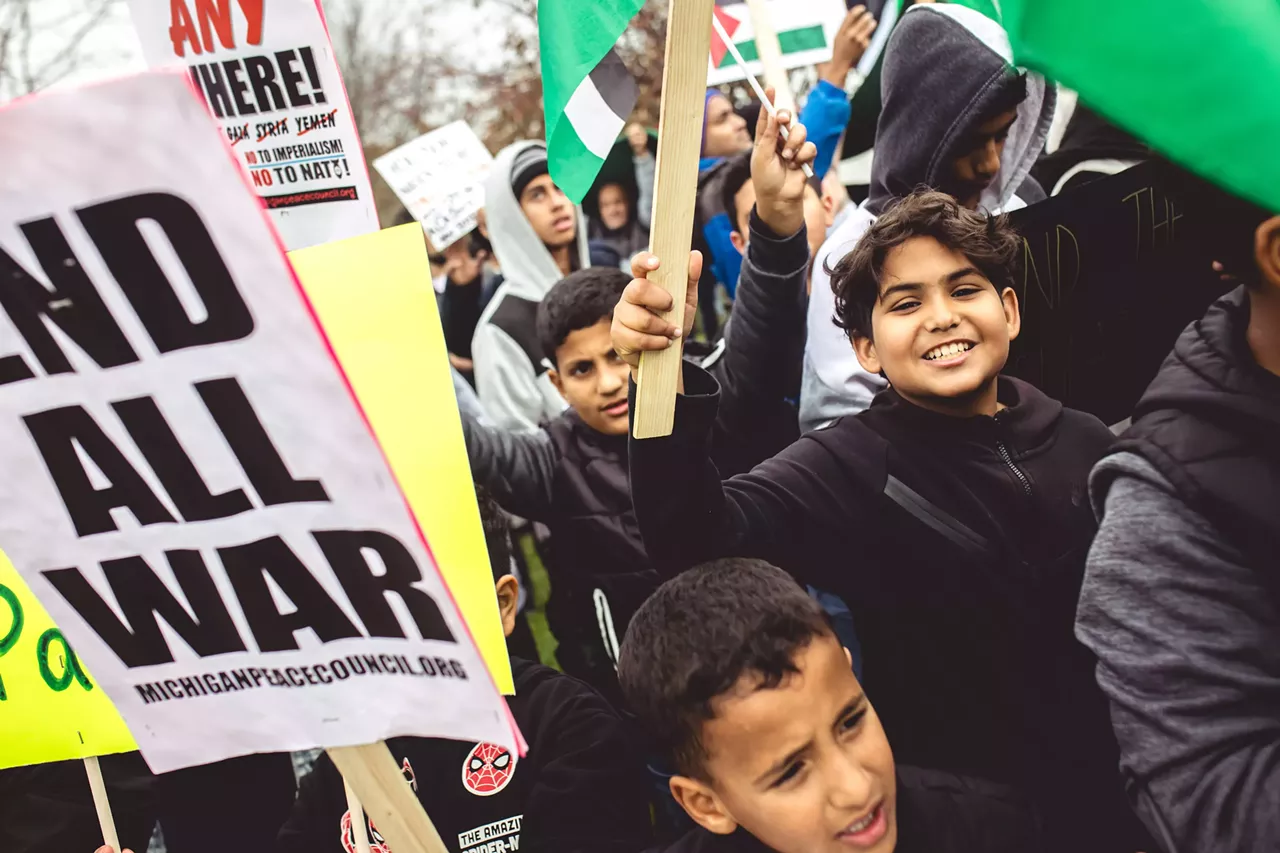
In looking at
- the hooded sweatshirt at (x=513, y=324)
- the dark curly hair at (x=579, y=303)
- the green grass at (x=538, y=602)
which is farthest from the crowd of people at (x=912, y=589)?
the hooded sweatshirt at (x=513, y=324)

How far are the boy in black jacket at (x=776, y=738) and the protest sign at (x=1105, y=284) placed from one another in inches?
35.5

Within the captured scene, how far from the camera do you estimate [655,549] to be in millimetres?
1651

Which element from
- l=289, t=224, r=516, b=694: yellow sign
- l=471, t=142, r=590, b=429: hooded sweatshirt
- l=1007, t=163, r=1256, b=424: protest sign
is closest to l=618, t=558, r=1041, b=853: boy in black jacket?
l=289, t=224, r=516, b=694: yellow sign

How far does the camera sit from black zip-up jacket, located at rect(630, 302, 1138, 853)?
5.50ft

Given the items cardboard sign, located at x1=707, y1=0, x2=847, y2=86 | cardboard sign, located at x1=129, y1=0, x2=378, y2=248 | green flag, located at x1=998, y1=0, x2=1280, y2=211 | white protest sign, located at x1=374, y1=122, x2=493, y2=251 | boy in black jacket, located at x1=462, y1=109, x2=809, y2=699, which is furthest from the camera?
white protest sign, located at x1=374, y1=122, x2=493, y2=251

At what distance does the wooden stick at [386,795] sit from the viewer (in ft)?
4.64

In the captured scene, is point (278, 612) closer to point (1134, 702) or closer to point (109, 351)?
point (109, 351)

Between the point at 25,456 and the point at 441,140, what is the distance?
4.43 meters

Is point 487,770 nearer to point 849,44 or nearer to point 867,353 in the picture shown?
point 867,353

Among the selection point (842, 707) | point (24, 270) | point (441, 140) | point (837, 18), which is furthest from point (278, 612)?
point (441, 140)

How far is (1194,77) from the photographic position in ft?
2.91

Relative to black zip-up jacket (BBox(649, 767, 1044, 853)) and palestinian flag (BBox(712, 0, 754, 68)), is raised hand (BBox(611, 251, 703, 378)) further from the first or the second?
palestinian flag (BBox(712, 0, 754, 68))

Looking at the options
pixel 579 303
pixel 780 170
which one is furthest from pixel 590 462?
pixel 780 170

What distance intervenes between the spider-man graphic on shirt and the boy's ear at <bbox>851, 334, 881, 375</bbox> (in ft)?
3.16
